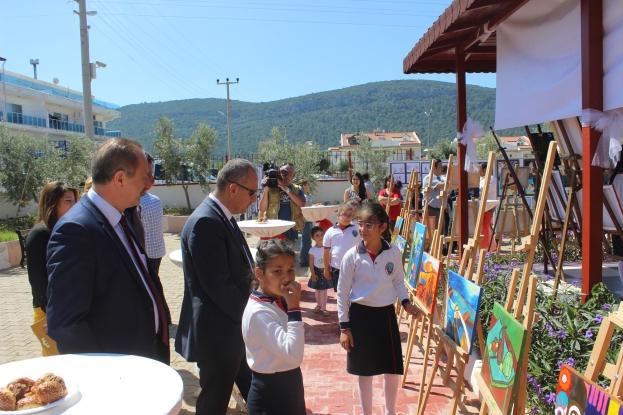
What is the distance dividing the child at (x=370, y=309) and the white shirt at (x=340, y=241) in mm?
2037

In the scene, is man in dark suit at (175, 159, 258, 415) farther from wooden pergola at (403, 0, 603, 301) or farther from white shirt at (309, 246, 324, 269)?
white shirt at (309, 246, 324, 269)

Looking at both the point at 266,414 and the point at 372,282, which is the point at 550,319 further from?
the point at 266,414

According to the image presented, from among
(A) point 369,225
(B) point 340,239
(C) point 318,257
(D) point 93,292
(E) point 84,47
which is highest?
(E) point 84,47

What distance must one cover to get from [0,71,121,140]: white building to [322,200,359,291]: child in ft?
113

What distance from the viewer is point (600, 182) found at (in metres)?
3.79

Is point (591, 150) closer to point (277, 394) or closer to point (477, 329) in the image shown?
point (477, 329)

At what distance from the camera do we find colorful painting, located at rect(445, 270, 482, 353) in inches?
114

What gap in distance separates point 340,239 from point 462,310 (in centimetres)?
271

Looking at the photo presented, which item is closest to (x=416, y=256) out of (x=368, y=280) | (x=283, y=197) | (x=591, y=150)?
(x=368, y=280)

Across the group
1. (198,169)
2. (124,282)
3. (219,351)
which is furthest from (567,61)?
(198,169)

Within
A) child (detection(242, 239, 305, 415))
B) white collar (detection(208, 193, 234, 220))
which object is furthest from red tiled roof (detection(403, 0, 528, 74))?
child (detection(242, 239, 305, 415))

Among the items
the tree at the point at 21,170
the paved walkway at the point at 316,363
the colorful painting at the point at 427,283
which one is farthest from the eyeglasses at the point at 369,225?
the tree at the point at 21,170

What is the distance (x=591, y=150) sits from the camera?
3801mm

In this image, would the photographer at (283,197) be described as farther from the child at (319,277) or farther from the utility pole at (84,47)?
the utility pole at (84,47)
